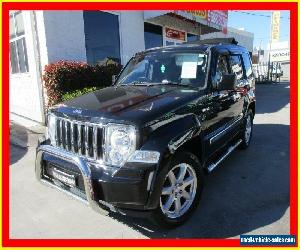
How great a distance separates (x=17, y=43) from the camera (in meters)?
10.6

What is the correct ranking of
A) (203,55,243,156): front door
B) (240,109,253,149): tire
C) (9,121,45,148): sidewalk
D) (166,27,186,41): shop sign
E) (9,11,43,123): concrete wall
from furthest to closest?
(166,27,186,41): shop sign → (9,11,43,123): concrete wall → (9,121,45,148): sidewalk → (240,109,253,149): tire → (203,55,243,156): front door

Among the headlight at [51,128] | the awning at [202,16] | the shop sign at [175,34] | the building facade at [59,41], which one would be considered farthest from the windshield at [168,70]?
the shop sign at [175,34]

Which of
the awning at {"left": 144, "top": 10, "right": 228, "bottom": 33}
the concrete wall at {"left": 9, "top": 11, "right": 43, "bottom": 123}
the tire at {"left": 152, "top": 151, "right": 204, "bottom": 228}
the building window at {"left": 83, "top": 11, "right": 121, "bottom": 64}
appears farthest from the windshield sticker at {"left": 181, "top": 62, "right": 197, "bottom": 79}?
the awning at {"left": 144, "top": 10, "right": 228, "bottom": 33}

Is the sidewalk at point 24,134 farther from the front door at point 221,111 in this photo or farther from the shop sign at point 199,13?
the shop sign at point 199,13

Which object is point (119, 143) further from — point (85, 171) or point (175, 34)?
point (175, 34)

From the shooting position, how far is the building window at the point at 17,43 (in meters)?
10.1

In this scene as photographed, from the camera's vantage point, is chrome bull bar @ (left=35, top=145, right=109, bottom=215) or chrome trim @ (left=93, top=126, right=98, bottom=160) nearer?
chrome bull bar @ (left=35, top=145, right=109, bottom=215)

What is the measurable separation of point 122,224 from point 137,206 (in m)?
0.69

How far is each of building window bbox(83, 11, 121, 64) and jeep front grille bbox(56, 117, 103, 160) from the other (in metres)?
6.99

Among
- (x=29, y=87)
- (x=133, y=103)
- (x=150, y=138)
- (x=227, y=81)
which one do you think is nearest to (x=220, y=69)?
(x=227, y=81)

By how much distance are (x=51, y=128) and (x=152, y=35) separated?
36.5 feet

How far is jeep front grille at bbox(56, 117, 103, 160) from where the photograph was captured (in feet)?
10.6

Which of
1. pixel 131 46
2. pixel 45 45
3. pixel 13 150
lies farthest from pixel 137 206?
pixel 131 46

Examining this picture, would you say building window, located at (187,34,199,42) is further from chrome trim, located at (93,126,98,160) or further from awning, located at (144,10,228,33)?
chrome trim, located at (93,126,98,160)
